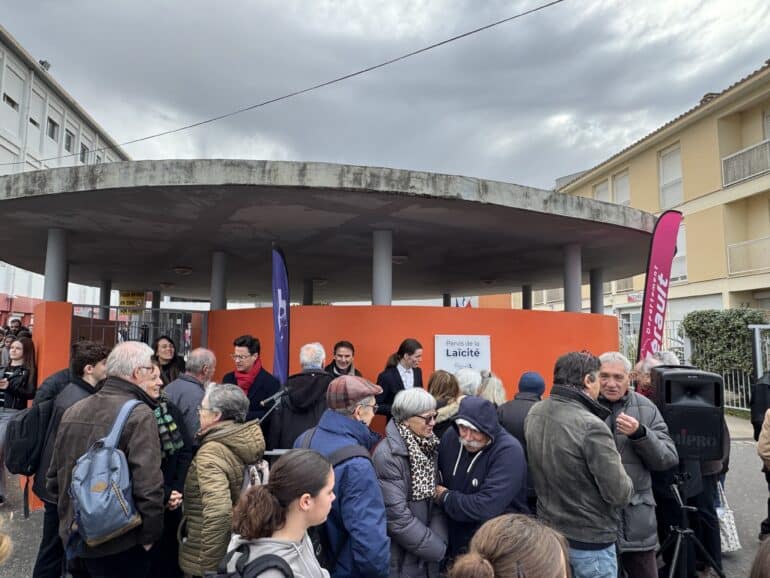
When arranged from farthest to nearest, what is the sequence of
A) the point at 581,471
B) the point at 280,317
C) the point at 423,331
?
1. the point at 423,331
2. the point at 280,317
3. the point at 581,471

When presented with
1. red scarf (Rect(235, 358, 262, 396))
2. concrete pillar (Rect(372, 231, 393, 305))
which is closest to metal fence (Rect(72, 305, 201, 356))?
concrete pillar (Rect(372, 231, 393, 305))

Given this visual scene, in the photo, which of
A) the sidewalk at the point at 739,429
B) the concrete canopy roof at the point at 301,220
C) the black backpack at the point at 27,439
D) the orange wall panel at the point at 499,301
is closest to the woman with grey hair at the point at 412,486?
the black backpack at the point at 27,439

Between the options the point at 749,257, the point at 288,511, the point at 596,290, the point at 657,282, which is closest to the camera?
the point at 288,511

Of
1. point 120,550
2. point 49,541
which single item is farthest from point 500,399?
point 49,541

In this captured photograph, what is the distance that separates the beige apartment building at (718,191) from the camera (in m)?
15.5

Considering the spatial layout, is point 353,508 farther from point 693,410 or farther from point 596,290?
point 596,290

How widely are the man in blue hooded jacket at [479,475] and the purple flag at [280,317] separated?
338 cm

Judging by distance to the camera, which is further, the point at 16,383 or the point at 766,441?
the point at 16,383

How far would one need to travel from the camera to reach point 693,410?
3398mm

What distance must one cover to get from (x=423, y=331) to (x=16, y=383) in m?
4.61

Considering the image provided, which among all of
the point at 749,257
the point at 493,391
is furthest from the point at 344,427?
the point at 749,257

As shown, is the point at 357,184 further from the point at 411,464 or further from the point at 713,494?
the point at 713,494

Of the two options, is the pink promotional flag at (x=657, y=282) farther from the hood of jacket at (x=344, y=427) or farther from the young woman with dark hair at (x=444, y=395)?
the hood of jacket at (x=344, y=427)

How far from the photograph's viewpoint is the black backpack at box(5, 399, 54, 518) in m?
3.51
